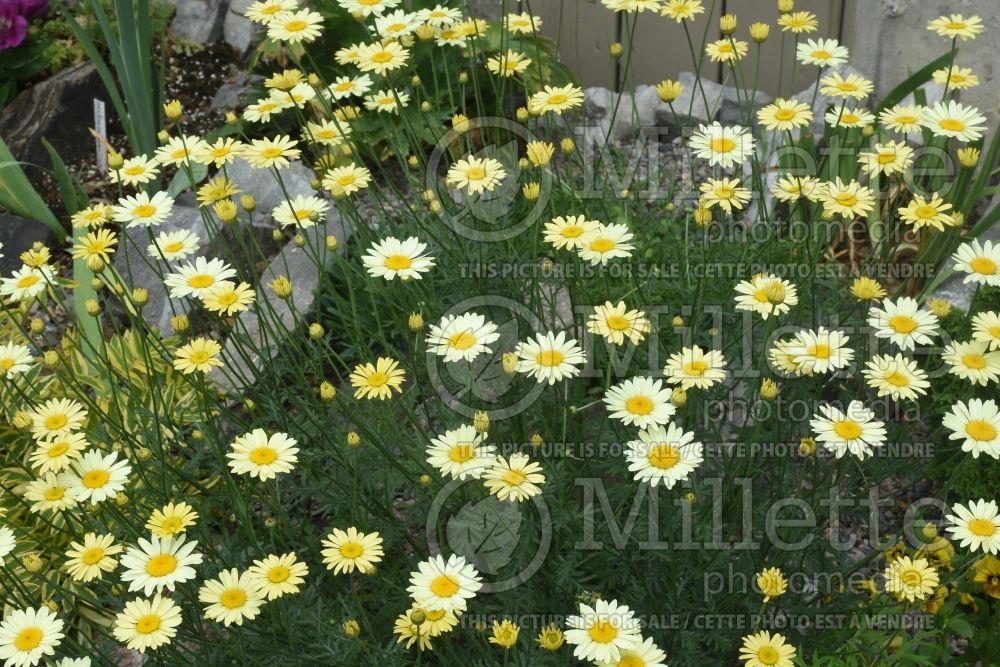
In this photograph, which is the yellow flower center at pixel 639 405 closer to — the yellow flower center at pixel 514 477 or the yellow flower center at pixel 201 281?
the yellow flower center at pixel 514 477

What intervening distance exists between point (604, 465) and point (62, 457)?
122 centimetres

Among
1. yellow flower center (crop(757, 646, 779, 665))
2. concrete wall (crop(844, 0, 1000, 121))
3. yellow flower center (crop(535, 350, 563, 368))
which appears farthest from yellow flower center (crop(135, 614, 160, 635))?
concrete wall (crop(844, 0, 1000, 121))

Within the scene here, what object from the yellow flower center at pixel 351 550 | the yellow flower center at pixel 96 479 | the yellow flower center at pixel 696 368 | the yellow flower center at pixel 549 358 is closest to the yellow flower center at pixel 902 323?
the yellow flower center at pixel 696 368

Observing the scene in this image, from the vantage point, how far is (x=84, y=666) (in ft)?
6.95

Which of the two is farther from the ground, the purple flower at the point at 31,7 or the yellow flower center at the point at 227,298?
the yellow flower center at the point at 227,298

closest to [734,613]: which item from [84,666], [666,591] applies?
[666,591]

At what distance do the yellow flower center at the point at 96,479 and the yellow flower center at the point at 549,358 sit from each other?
3.19 feet

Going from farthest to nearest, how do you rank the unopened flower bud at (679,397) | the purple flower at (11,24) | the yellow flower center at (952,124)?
the purple flower at (11,24), the yellow flower center at (952,124), the unopened flower bud at (679,397)

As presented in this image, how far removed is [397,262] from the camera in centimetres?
260

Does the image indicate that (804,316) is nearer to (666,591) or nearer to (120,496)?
(666,591)

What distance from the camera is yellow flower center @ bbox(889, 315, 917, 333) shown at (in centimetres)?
240

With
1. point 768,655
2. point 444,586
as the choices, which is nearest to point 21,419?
point 444,586

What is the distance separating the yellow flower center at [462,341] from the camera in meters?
2.36

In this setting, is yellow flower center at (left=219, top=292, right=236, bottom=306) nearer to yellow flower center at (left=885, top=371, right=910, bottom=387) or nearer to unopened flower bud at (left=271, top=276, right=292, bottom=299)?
unopened flower bud at (left=271, top=276, right=292, bottom=299)
